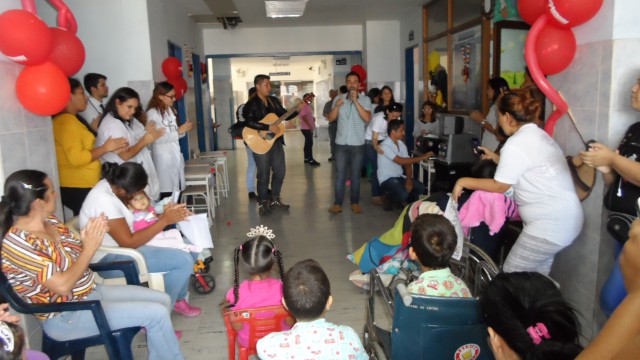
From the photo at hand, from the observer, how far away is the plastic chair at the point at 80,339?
2.02 metres

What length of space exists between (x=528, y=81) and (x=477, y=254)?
6.78 ft

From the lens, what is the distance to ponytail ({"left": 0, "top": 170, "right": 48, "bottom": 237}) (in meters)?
2.01

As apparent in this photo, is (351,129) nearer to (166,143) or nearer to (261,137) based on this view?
(261,137)

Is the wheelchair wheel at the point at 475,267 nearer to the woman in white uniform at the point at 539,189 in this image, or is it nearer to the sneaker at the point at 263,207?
the woman in white uniform at the point at 539,189

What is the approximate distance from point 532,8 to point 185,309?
109 inches

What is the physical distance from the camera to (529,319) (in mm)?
1215

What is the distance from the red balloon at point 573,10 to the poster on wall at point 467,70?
331 centimetres

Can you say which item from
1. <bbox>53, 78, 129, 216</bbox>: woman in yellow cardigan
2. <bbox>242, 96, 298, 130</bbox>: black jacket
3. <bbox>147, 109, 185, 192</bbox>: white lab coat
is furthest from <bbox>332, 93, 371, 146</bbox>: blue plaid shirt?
<bbox>53, 78, 129, 216</bbox>: woman in yellow cardigan

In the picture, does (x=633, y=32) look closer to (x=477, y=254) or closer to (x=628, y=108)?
(x=628, y=108)

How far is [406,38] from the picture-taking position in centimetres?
916

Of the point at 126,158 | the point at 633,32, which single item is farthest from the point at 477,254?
the point at 126,158

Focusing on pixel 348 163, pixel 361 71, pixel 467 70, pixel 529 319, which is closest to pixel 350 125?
pixel 348 163

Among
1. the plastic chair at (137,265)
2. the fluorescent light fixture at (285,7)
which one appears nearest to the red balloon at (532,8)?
the plastic chair at (137,265)

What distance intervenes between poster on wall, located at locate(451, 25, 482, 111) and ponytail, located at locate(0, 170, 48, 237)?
499 centimetres
